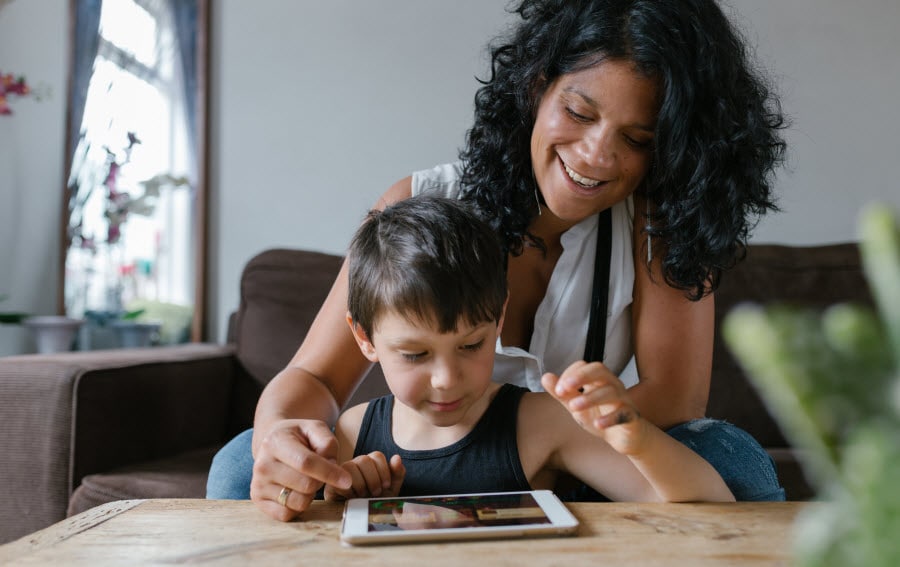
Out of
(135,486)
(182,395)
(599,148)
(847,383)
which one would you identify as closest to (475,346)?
(599,148)

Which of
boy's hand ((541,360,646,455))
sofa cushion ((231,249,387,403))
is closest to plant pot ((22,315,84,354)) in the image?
sofa cushion ((231,249,387,403))

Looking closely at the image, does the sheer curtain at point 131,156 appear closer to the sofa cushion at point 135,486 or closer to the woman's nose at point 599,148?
the sofa cushion at point 135,486

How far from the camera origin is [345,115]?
292cm

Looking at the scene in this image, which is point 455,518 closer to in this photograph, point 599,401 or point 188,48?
point 599,401

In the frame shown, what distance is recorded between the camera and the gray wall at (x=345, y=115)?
8.98 feet

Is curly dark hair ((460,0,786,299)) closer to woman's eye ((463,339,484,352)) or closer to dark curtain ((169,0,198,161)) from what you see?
woman's eye ((463,339,484,352))

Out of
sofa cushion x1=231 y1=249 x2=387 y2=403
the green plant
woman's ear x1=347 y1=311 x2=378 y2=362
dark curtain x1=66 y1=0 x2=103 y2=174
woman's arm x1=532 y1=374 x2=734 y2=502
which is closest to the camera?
the green plant

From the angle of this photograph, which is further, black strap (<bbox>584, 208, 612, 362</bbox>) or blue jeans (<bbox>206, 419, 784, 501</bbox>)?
black strap (<bbox>584, 208, 612, 362</bbox>)

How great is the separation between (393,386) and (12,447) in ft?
3.83

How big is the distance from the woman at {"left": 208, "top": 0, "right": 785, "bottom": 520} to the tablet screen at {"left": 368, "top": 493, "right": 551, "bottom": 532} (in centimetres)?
36

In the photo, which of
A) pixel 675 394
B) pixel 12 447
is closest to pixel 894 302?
pixel 675 394

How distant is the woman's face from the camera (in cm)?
127

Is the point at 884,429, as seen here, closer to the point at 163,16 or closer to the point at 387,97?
the point at 387,97

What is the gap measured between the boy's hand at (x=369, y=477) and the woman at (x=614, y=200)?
22cm
